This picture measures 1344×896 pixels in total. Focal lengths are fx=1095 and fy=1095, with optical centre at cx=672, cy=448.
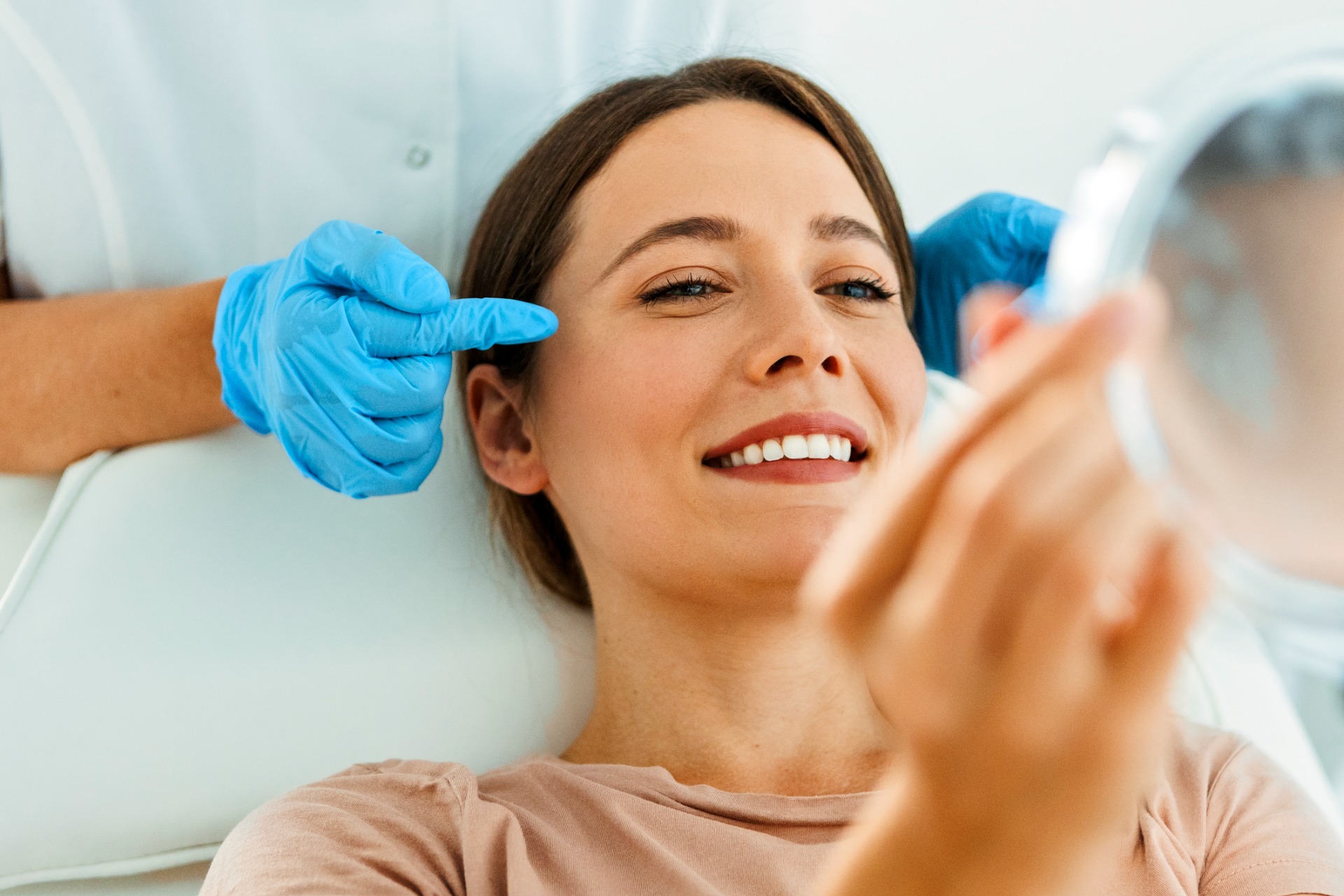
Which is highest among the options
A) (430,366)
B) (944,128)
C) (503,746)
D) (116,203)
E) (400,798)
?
(944,128)

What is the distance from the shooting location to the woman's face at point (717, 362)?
1.05 meters

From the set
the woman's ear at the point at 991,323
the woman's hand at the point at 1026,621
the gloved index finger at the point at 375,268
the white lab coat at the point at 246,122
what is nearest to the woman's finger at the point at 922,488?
the woman's hand at the point at 1026,621

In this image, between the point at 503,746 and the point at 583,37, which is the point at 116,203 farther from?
the point at 503,746

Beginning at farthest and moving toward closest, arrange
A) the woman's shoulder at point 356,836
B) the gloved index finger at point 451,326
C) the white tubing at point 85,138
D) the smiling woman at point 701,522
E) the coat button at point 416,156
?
the coat button at point 416,156, the white tubing at point 85,138, the gloved index finger at point 451,326, the smiling woman at point 701,522, the woman's shoulder at point 356,836

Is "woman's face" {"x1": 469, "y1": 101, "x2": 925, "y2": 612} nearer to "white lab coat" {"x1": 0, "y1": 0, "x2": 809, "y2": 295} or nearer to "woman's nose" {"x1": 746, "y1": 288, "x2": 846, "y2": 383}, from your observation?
"woman's nose" {"x1": 746, "y1": 288, "x2": 846, "y2": 383}

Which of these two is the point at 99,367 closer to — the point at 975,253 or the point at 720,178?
the point at 720,178

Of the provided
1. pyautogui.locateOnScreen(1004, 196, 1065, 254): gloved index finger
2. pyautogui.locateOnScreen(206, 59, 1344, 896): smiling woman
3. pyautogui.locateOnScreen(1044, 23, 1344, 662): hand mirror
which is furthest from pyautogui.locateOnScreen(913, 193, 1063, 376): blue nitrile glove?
pyautogui.locateOnScreen(1044, 23, 1344, 662): hand mirror

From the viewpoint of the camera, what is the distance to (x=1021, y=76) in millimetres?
2111

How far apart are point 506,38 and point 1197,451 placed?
124cm

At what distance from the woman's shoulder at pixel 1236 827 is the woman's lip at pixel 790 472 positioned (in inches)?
17.5

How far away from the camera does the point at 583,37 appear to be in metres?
1.65

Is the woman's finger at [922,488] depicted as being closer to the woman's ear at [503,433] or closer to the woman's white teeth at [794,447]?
the woman's white teeth at [794,447]

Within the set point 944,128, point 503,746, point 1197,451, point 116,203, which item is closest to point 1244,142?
point 1197,451

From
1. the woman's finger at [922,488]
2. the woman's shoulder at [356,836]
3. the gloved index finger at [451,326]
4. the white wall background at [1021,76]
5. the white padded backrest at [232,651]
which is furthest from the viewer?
the white wall background at [1021,76]
